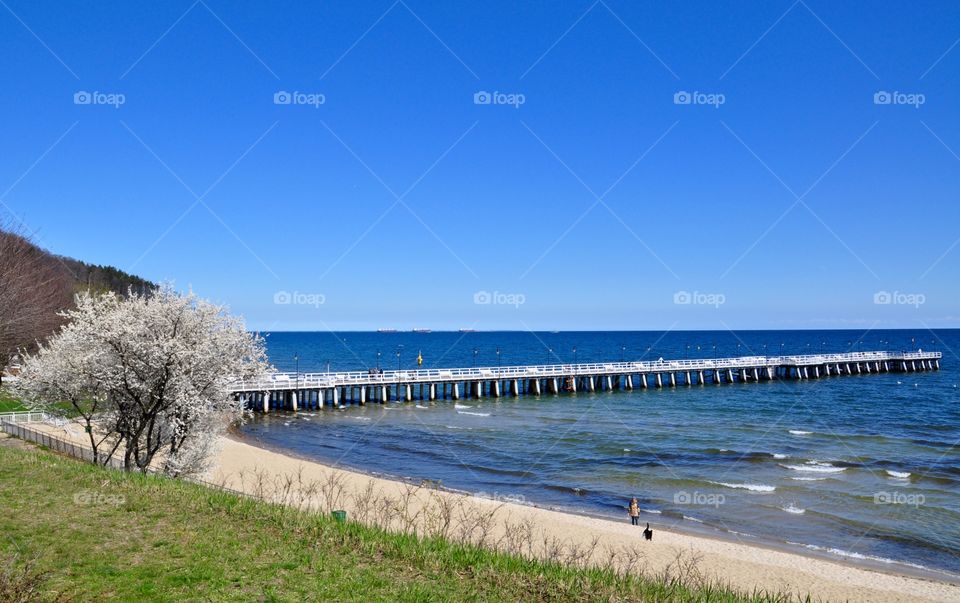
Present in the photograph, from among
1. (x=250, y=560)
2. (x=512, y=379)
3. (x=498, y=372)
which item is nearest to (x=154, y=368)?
(x=250, y=560)

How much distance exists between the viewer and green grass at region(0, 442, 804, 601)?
919 cm

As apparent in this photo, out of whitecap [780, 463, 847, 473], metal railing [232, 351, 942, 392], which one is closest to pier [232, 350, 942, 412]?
metal railing [232, 351, 942, 392]

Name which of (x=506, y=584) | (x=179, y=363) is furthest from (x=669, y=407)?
(x=506, y=584)

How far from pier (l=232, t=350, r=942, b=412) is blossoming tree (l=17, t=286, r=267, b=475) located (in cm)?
2072

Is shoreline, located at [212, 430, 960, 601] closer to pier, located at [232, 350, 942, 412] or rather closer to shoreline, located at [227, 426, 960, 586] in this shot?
shoreline, located at [227, 426, 960, 586]

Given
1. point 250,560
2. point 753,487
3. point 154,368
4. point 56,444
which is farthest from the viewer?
point 753,487

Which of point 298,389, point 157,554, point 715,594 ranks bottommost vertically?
point 715,594

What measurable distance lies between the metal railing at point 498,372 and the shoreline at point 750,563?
90.6ft

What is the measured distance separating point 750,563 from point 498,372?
47207 mm

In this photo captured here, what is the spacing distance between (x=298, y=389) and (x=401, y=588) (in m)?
48.5

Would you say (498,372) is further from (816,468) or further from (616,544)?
(616,544)

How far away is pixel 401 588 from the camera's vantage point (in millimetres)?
9461

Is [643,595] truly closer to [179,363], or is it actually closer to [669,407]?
[179,363]

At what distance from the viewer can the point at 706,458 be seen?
3588 centimetres
